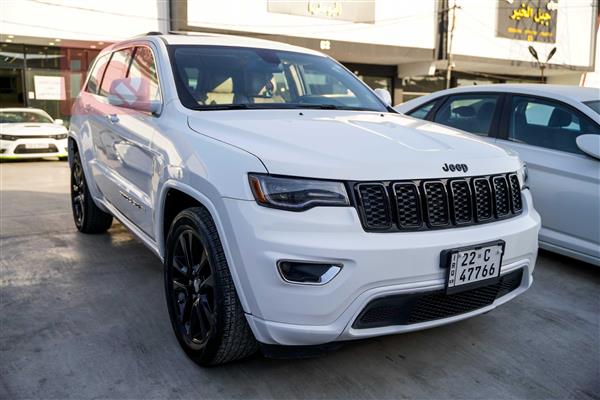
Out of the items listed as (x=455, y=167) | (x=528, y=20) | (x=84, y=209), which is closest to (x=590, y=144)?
(x=455, y=167)

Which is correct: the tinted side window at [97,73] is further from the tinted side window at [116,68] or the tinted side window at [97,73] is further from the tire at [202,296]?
the tire at [202,296]

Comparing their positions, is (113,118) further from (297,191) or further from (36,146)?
(36,146)

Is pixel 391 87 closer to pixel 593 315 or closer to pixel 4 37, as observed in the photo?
pixel 4 37

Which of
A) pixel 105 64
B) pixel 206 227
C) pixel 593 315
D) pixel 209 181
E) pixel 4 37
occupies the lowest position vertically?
pixel 593 315

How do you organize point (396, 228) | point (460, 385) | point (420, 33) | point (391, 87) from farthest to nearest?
point (391, 87) < point (420, 33) < point (460, 385) < point (396, 228)

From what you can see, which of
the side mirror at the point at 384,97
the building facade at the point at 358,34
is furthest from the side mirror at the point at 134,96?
→ the building facade at the point at 358,34

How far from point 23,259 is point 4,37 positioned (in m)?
13.4

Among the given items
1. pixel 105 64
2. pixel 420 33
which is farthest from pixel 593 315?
pixel 420 33

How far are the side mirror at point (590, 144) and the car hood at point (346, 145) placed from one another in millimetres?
1397

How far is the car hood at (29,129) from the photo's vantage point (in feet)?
41.2

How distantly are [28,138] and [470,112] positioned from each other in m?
10.5

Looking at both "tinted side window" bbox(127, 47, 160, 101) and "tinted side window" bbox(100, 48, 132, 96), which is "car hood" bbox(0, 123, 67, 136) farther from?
"tinted side window" bbox(127, 47, 160, 101)

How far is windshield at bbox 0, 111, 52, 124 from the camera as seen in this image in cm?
1312

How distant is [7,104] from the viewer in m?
17.0
